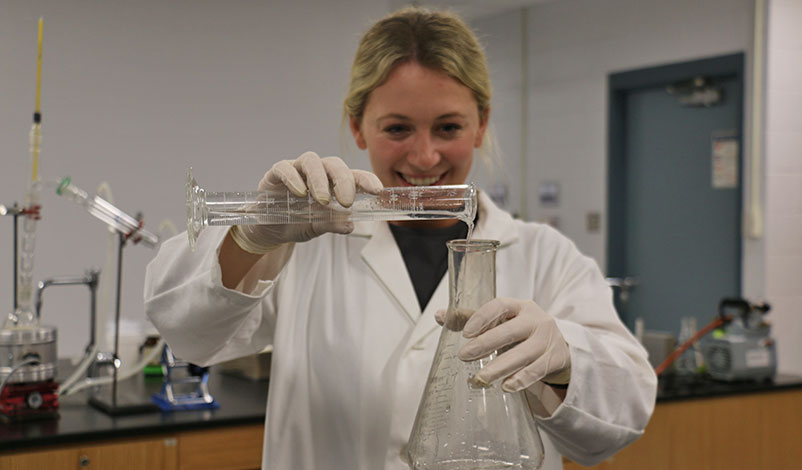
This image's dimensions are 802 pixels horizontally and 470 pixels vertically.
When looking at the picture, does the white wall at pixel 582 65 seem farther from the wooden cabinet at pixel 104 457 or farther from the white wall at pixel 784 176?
the wooden cabinet at pixel 104 457

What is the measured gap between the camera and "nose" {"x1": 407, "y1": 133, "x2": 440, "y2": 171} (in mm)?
1335

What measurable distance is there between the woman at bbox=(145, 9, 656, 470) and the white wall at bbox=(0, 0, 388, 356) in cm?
253

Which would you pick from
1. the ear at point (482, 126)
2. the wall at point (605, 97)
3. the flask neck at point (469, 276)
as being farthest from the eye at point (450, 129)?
the wall at point (605, 97)

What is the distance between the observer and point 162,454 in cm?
198

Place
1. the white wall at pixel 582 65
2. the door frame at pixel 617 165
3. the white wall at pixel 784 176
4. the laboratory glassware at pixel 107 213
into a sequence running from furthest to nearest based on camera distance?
1. the door frame at pixel 617 165
2. the white wall at pixel 582 65
3. the white wall at pixel 784 176
4. the laboratory glassware at pixel 107 213

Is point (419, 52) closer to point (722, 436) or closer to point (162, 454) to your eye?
point (162, 454)

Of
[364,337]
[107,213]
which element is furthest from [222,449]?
[364,337]

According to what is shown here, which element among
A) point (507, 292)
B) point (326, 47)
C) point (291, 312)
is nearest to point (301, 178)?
point (291, 312)

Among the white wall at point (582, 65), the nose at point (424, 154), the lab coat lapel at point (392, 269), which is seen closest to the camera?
the nose at point (424, 154)

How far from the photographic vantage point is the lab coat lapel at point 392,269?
1.44 meters

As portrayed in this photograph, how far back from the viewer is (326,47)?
168 inches

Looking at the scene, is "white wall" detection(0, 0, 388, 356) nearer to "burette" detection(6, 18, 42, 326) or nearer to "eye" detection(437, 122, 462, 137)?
"burette" detection(6, 18, 42, 326)

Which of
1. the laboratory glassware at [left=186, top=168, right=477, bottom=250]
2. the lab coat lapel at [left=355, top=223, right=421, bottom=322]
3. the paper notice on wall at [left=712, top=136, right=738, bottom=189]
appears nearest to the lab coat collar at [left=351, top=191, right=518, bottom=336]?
the lab coat lapel at [left=355, top=223, right=421, bottom=322]

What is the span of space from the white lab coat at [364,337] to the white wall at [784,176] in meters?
2.64
